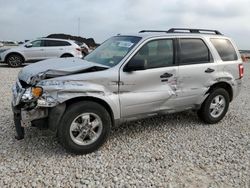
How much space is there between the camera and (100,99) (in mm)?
4422

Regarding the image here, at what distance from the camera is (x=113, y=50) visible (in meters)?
5.18

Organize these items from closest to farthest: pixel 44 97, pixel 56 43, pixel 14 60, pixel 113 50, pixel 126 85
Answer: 1. pixel 44 97
2. pixel 126 85
3. pixel 113 50
4. pixel 14 60
5. pixel 56 43

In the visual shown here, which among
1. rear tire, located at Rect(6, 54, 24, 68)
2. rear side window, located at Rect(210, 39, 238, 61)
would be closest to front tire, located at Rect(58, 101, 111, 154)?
rear side window, located at Rect(210, 39, 238, 61)

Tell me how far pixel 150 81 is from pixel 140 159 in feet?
4.07

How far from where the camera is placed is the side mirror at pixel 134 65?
15.1ft

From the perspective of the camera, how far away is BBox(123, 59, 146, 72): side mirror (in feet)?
15.1

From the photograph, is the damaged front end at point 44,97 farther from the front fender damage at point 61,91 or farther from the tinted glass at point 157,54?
the tinted glass at point 157,54

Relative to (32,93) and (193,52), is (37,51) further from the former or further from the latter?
(32,93)

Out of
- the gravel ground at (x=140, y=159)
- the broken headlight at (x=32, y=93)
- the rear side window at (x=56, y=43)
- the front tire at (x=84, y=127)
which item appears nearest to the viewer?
the gravel ground at (x=140, y=159)

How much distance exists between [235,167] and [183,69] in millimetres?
1818

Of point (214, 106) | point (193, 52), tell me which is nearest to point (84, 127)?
point (193, 52)

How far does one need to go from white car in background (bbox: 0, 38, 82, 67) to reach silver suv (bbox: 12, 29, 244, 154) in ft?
34.5

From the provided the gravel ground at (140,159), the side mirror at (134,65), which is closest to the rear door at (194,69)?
the gravel ground at (140,159)

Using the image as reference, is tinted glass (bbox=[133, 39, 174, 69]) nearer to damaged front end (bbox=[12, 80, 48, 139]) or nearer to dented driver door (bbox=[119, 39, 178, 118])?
dented driver door (bbox=[119, 39, 178, 118])
